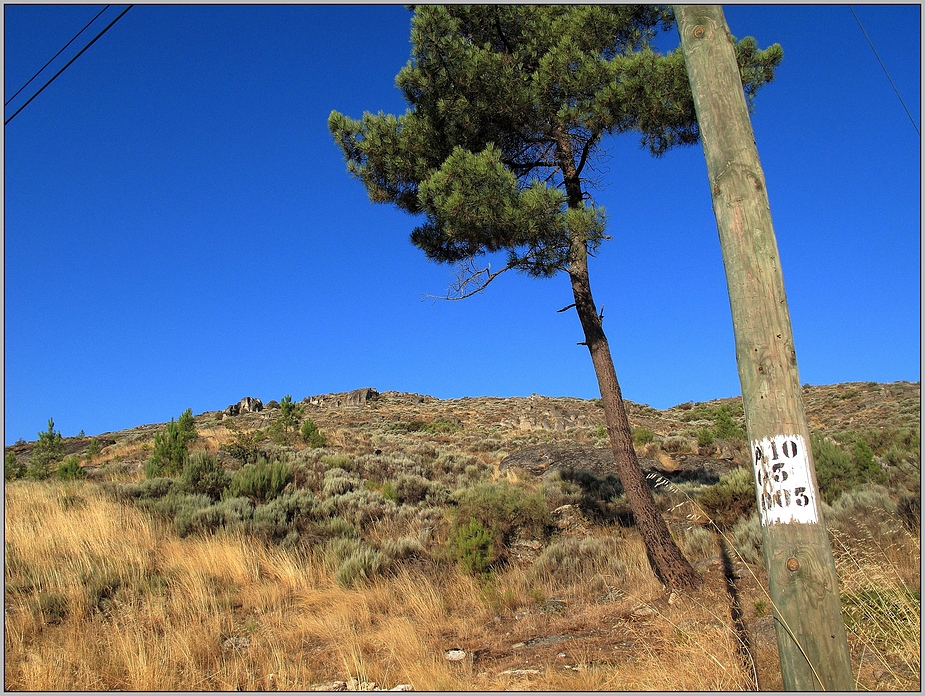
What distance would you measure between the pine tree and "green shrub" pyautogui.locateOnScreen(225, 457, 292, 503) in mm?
6164

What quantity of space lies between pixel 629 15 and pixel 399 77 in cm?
359

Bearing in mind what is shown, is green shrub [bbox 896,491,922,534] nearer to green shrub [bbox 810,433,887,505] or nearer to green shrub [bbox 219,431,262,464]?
green shrub [bbox 810,433,887,505]

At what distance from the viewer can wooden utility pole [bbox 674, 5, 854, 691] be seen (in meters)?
2.81

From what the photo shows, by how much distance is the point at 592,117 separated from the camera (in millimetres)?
8320

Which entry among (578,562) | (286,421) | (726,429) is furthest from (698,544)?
(286,421)

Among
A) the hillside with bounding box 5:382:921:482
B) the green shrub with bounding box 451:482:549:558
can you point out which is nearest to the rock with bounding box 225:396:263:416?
the hillside with bounding box 5:382:921:482

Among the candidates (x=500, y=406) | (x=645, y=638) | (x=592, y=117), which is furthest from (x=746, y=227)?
(x=500, y=406)

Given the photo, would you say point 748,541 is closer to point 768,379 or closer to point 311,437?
point 768,379

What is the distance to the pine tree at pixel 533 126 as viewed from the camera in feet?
25.0

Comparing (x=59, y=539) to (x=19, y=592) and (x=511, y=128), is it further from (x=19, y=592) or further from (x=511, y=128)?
(x=511, y=128)

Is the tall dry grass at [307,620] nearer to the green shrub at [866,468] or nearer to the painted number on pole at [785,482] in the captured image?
the painted number on pole at [785,482]

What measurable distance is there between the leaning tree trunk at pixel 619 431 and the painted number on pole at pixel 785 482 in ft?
16.1

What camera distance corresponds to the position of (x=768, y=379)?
3.04 meters

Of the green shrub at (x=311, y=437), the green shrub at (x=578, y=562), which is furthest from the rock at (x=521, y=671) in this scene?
the green shrub at (x=311, y=437)
